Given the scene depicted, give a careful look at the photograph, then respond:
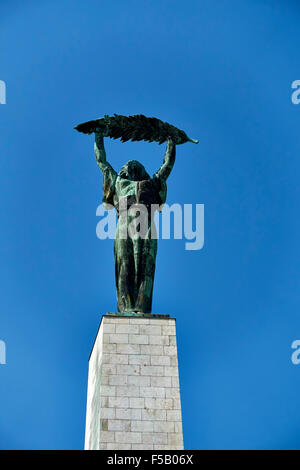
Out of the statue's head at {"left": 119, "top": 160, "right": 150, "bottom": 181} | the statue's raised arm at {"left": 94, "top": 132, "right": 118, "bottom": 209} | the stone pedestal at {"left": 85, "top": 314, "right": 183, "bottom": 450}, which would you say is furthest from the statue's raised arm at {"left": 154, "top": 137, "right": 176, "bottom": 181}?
the stone pedestal at {"left": 85, "top": 314, "right": 183, "bottom": 450}

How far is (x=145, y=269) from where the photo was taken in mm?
24531

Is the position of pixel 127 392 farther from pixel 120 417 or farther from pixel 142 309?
pixel 142 309

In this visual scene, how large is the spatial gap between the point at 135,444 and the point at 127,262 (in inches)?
220

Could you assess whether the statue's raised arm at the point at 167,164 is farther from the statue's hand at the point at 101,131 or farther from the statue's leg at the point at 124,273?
the statue's leg at the point at 124,273

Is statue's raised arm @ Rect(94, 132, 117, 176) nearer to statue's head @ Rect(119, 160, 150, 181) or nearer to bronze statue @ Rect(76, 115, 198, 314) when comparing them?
bronze statue @ Rect(76, 115, 198, 314)

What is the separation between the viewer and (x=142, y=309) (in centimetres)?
2380

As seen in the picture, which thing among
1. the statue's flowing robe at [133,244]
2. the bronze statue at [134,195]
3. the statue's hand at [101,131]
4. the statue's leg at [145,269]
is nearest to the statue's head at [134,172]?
the bronze statue at [134,195]

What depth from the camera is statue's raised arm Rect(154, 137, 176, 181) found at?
2628 centimetres

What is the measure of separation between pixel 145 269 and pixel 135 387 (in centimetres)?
387

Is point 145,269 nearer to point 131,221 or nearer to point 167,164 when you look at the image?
point 131,221

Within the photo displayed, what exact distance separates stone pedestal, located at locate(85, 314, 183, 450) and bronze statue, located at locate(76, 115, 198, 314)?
1005mm

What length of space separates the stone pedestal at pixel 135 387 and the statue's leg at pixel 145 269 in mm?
825
